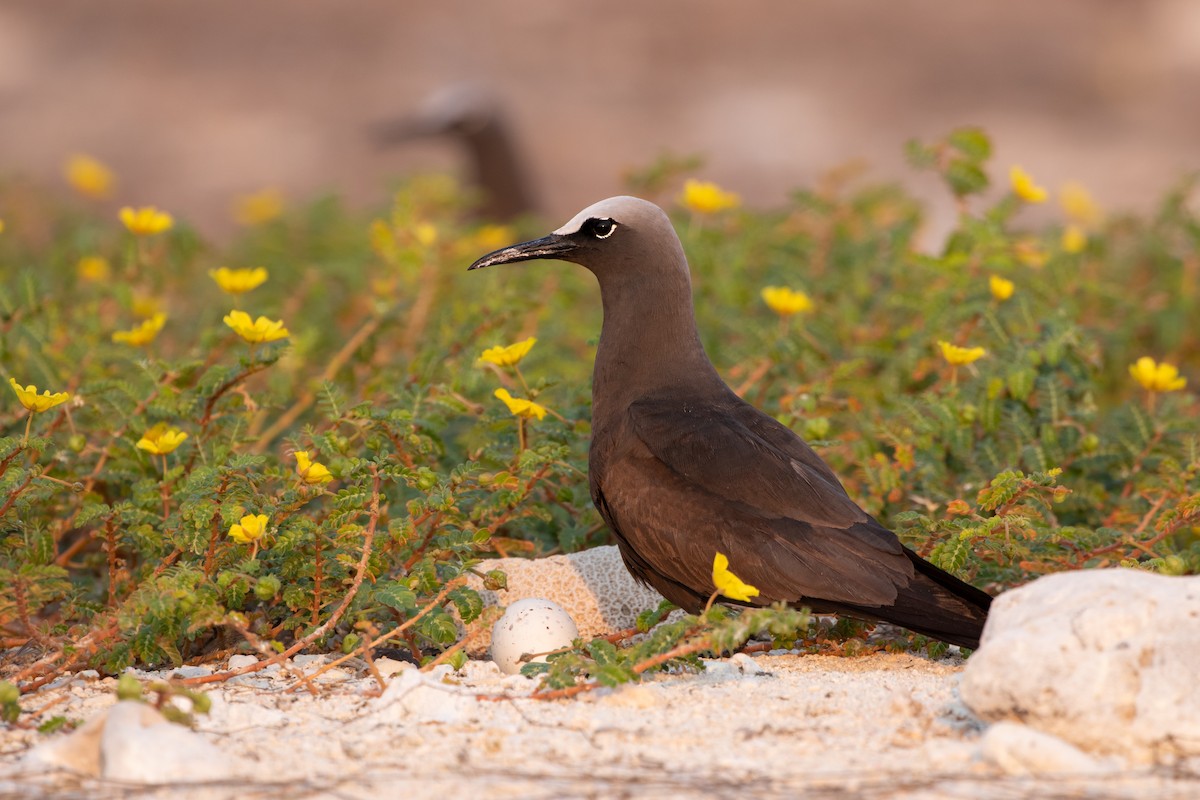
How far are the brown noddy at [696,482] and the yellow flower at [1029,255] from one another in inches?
81.6

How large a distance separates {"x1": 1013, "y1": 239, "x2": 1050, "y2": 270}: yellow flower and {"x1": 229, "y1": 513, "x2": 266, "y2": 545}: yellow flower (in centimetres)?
380

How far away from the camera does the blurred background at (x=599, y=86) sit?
16.2m

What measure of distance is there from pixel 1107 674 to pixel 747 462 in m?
1.51

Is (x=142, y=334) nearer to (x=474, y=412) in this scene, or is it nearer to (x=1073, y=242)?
(x=474, y=412)

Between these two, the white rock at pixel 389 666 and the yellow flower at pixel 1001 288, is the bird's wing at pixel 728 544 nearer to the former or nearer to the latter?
the white rock at pixel 389 666

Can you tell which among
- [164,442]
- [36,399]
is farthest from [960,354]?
[36,399]

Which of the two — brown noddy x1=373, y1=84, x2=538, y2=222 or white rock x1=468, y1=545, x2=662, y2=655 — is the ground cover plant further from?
brown noddy x1=373, y1=84, x2=538, y2=222

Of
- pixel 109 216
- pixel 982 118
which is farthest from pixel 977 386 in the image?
pixel 982 118

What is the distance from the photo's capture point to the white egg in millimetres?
4141

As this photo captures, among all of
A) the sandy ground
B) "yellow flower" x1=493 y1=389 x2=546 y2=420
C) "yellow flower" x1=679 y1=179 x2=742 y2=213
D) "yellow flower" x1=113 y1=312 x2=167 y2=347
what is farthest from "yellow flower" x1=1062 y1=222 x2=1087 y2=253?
"yellow flower" x1=113 y1=312 x2=167 y2=347

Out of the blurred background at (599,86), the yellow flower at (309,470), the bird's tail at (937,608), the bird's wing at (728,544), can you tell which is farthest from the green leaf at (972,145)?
the blurred background at (599,86)

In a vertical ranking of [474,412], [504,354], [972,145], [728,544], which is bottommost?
[728,544]

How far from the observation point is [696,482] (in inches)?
177

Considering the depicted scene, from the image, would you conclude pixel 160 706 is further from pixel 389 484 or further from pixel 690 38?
pixel 690 38
